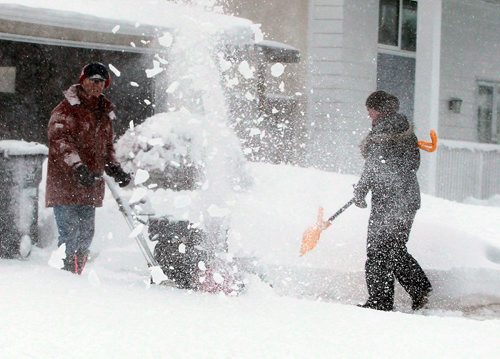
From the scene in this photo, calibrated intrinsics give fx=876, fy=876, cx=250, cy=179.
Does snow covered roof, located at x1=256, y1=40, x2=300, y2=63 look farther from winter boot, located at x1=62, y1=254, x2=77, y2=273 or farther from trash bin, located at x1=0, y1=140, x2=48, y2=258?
winter boot, located at x1=62, y1=254, x2=77, y2=273

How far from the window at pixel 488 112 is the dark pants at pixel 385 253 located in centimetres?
1027

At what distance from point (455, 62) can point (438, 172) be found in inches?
92.9

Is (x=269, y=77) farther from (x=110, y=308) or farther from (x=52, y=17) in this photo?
(x=110, y=308)

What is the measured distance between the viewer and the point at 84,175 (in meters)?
5.71

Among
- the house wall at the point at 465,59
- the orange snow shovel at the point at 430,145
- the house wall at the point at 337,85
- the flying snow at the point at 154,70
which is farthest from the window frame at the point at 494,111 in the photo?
the orange snow shovel at the point at 430,145

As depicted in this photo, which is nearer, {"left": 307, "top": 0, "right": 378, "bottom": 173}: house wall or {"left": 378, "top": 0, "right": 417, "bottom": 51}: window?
{"left": 307, "top": 0, "right": 378, "bottom": 173}: house wall

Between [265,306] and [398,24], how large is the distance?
10.5 meters

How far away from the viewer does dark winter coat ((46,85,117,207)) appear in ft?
19.7

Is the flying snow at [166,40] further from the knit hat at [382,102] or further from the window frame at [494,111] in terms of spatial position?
the window frame at [494,111]

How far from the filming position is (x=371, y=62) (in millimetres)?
13539

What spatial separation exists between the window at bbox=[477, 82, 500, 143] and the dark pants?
1027 centimetres

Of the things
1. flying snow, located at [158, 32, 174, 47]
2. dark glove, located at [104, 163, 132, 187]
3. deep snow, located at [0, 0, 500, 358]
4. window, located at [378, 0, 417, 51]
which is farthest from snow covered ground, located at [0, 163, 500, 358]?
window, located at [378, 0, 417, 51]

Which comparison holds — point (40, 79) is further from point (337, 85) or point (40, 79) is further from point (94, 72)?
point (94, 72)

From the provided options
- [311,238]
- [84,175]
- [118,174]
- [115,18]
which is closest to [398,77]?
[115,18]
